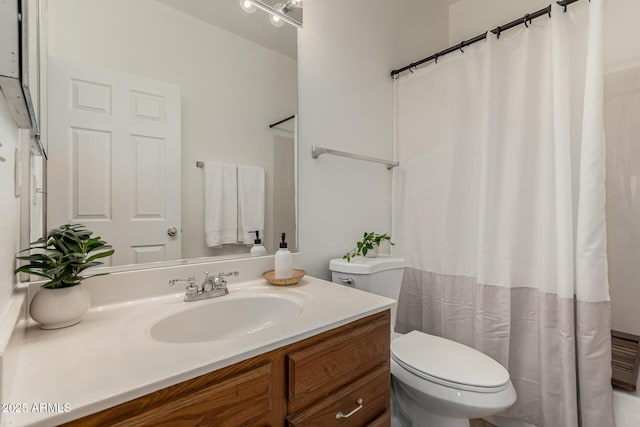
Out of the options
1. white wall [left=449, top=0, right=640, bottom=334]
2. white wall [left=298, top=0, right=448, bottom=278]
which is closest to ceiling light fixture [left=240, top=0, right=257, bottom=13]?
white wall [left=298, top=0, right=448, bottom=278]

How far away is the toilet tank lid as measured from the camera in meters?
1.35

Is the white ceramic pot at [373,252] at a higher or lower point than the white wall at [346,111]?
lower

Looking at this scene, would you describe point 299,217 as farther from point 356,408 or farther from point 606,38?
point 606,38

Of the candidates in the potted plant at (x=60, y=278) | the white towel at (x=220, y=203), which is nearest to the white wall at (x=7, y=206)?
the potted plant at (x=60, y=278)

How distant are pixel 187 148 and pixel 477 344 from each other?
5.25 ft

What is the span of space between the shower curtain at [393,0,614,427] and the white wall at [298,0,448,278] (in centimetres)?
21

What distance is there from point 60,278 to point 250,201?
0.67 metres

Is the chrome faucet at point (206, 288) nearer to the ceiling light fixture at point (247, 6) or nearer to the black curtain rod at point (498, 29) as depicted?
the ceiling light fixture at point (247, 6)

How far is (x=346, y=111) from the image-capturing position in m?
1.62

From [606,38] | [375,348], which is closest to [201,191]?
[375,348]

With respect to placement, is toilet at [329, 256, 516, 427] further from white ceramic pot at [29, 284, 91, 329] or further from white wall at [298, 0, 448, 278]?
white ceramic pot at [29, 284, 91, 329]

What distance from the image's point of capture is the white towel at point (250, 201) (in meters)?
1.23

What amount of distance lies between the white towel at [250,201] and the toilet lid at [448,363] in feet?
2.62

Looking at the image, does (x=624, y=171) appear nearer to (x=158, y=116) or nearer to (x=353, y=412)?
(x=353, y=412)
